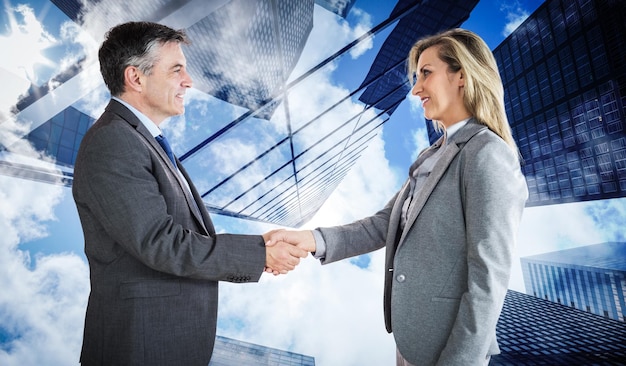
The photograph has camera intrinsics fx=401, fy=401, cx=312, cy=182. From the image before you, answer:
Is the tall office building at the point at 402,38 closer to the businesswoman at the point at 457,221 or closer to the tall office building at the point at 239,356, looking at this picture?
the businesswoman at the point at 457,221

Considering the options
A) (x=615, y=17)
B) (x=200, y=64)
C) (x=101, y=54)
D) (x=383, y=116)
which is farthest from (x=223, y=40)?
(x=615, y=17)

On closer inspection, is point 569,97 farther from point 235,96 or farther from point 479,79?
Result: point 479,79

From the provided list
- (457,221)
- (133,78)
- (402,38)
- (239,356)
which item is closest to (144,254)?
(133,78)

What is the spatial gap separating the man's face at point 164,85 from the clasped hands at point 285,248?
765 mm

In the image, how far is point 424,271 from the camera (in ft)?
4.78

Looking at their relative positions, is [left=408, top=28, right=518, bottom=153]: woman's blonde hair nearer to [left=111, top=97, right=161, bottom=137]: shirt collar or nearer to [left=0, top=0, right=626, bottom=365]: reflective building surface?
[left=111, top=97, right=161, bottom=137]: shirt collar

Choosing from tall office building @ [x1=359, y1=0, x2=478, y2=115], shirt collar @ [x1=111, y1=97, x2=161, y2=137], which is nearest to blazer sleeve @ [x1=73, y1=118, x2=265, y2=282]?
shirt collar @ [x1=111, y1=97, x2=161, y2=137]

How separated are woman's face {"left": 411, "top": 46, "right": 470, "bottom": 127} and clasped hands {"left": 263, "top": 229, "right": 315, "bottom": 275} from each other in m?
0.88

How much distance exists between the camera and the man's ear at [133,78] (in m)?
1.73

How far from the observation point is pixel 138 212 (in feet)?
4.61

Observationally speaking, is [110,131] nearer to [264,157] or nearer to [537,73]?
[264,157]

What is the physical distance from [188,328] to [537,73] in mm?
34175

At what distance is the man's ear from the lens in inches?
68.3

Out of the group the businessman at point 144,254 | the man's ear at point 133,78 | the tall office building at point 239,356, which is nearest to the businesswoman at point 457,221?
the businessman at point 144,254
